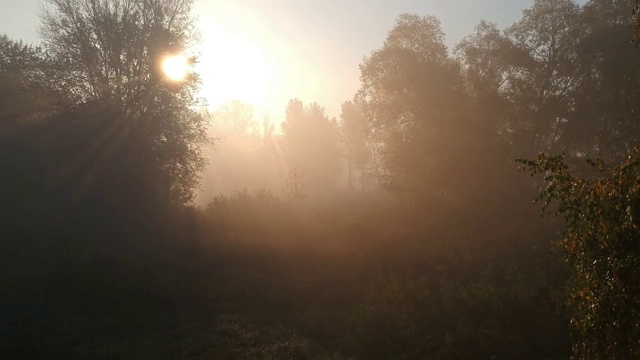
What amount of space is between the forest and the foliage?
949cm

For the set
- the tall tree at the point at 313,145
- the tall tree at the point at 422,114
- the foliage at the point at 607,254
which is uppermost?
the tall tree at the point at 313,145

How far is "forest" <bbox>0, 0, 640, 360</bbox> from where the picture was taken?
16.7 m

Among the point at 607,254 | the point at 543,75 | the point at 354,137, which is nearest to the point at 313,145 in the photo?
the point at 354,137

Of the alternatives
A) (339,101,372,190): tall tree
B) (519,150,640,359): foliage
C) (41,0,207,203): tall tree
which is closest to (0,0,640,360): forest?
(41,0,207,203): tall tree

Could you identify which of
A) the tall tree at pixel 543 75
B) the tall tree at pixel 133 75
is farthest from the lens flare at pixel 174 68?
the tall tree at pixel 543 75

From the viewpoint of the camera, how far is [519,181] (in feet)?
107

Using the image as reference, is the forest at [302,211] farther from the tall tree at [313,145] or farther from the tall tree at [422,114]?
the tall tree at [313,145]

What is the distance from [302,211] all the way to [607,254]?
29308 millimetres

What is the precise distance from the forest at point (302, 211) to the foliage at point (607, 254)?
9494mm

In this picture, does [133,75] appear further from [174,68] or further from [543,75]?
[543,75]

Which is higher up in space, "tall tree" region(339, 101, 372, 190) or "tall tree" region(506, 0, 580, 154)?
"tall tree" region(339, 101, 372, 190)

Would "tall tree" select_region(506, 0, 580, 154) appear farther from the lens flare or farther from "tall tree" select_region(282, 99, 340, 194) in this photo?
"tall tree" select_region(282, 99, 340, 194)

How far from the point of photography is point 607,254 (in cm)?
543

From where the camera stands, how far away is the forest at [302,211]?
1673 cm
